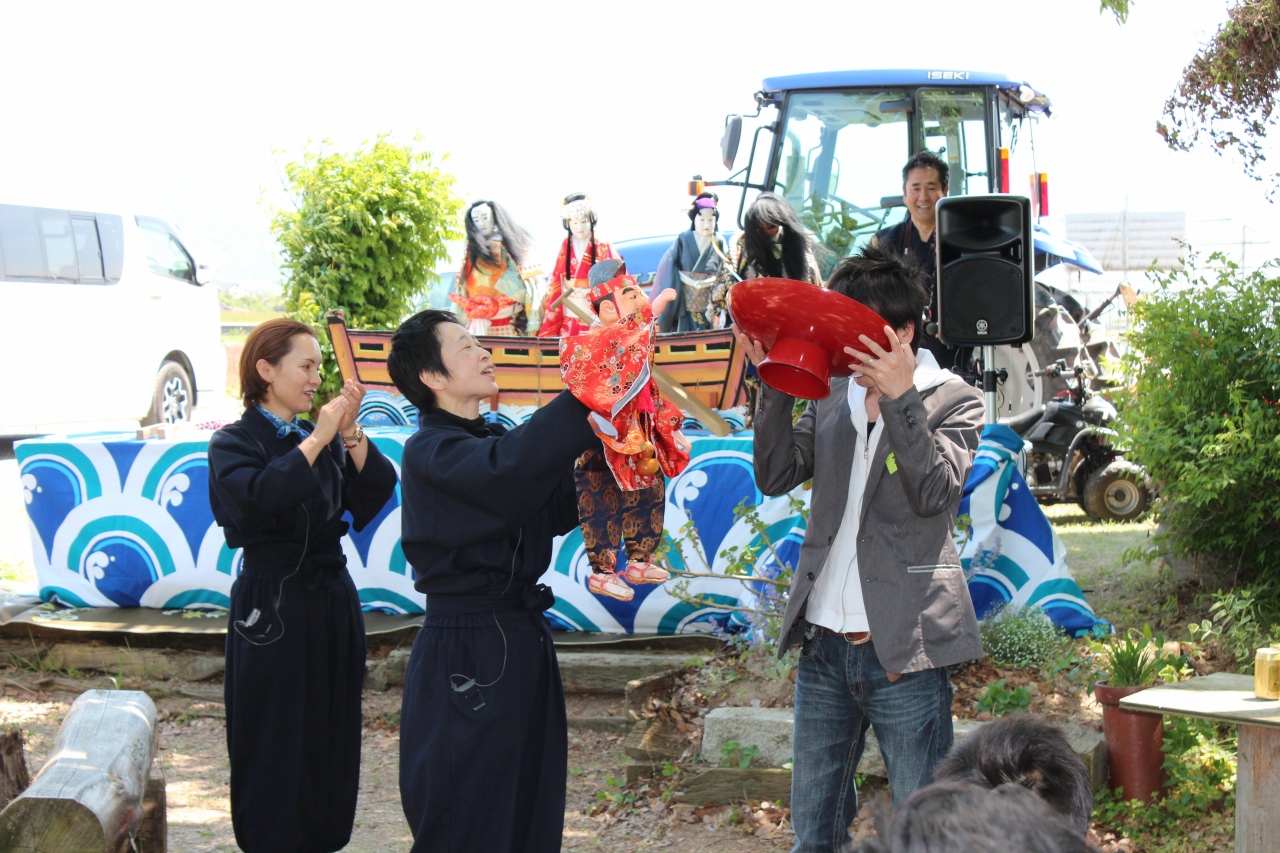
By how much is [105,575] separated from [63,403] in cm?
684

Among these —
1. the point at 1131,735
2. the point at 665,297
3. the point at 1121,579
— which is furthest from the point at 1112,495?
the point at 665,297

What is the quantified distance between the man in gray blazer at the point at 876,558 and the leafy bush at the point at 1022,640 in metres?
2.08

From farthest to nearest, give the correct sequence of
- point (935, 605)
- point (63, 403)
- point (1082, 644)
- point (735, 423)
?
1. point (63, 403)
2. point (735, 423)
3. point (1082, 644)
4. point (935, 605)

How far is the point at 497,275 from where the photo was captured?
8242 millimetres

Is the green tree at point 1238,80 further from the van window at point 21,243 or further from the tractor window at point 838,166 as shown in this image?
the van window at point 21,243

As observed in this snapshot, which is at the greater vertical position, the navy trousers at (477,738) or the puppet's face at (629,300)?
the puppet's face at (629,300)

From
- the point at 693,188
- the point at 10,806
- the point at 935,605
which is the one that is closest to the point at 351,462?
the point at 10,806

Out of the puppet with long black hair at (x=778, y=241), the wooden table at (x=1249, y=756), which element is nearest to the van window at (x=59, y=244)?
the puppet with long black hair at (x=778, y=241)

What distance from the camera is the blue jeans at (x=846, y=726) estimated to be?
262cm

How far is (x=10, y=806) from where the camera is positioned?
308 centimetres

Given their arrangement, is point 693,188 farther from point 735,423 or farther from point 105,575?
point 105,575

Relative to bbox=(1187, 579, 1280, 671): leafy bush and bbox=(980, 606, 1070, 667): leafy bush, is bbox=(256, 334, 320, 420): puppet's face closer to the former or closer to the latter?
bbox=(980, 606, 1070, 667): leafy bush

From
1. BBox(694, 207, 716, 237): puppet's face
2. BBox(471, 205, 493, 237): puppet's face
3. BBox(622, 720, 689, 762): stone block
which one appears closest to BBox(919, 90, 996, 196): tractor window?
BBox(694, 207, 716, 237): puppet's face

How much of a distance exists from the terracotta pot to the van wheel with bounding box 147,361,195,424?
11844mm
